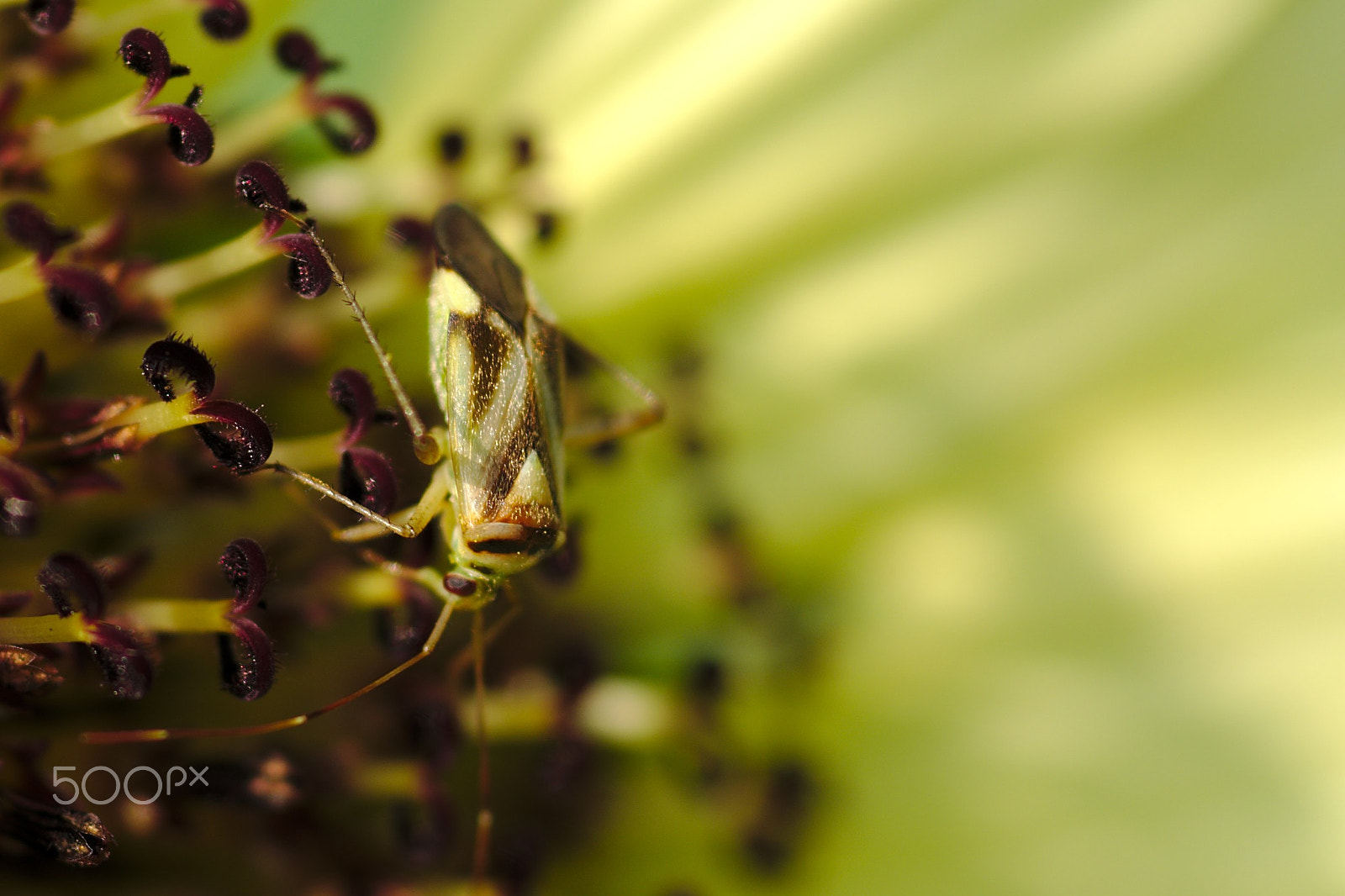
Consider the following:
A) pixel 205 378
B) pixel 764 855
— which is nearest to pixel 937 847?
pixel 764 855

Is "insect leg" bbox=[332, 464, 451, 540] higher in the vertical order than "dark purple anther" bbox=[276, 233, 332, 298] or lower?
lower

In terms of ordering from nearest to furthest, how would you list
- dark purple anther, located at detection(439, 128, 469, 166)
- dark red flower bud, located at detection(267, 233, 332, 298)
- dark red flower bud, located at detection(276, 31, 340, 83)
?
dark red flower bud, located at detection(267, 233, 332, 298) → dark red flower bud, located at detection(276, 31, 340, 83) → dark purple anther, located at detection(439, 128, 469, 166)

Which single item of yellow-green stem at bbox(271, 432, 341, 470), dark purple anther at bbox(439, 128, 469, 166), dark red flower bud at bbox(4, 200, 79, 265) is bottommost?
yellow-green stem at bbox(271, 432, 341, 470)

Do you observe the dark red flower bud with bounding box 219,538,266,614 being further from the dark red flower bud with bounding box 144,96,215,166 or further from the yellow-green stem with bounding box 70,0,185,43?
the yellow-green stem with bounding box 70,0,185,43

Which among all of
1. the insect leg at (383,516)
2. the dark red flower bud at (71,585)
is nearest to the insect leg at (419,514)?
the insect leg at (383,516)

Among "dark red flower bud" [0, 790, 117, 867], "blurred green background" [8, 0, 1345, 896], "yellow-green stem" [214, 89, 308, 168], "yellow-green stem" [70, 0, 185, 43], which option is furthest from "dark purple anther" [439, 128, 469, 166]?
"dark red flower bud" [0, 790, 117, 867]

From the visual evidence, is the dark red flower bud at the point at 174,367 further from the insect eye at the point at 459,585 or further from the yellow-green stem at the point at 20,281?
the insect eye at the point at 459,585

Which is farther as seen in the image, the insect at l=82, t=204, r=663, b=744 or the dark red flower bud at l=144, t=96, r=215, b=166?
the insect at l=82, t=204, r=663, b=744
